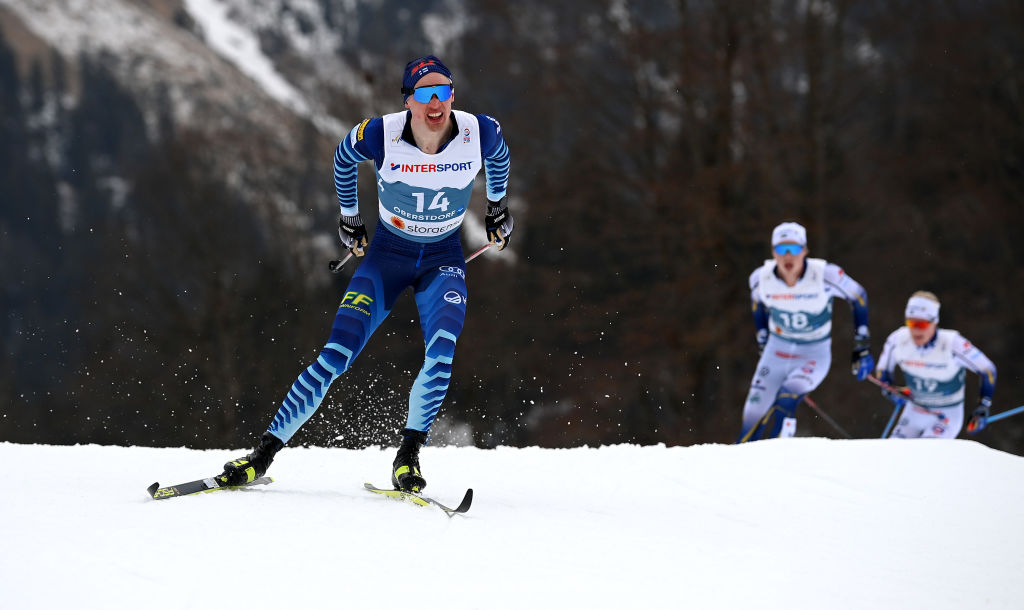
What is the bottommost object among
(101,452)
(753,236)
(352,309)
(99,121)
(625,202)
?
(101,452)

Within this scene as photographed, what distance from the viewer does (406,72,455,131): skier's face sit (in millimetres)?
4586

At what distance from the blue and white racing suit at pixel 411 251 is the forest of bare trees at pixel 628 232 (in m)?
9.01

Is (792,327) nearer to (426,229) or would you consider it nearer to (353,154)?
(426,229)

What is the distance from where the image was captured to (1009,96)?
17.8 metres

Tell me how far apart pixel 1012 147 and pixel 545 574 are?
56.6 feet

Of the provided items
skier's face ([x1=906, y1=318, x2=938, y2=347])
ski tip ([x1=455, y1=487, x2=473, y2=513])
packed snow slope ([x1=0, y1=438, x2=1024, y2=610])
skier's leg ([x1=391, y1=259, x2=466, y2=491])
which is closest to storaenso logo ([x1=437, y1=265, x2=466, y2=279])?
skier's leg ([x1=391, y1=259, x2=466, y2=491])

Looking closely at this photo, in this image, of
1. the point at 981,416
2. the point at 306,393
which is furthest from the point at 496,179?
the point at 981,416

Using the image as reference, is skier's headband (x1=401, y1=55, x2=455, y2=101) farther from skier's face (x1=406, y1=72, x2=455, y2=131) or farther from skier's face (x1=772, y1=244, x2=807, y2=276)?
skier's face (x1=772, y1=244, x2=807, y2=276)

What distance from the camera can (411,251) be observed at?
4898 millimetres

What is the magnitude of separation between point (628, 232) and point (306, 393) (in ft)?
38.2

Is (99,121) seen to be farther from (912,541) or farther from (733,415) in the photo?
(912,541)

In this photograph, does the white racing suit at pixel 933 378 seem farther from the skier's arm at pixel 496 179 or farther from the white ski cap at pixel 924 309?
the skier's arm at pixel 496 179

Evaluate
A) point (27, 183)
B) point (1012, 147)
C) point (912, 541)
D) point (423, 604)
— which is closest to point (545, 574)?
point (423, 604)

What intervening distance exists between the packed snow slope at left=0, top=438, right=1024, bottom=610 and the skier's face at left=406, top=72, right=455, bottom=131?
175 centimetres
